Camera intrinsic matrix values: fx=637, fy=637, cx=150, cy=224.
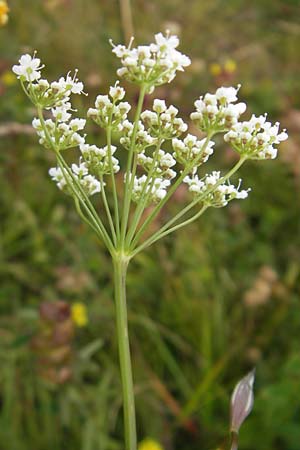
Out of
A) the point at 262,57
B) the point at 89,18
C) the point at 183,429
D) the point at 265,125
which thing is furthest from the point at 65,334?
the point at 262,57

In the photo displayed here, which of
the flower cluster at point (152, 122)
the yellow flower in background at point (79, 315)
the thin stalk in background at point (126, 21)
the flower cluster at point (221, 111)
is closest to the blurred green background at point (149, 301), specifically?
the yellow flower in background at point (79, 315)

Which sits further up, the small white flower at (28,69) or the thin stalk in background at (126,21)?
the thin stalk in background at (126,21)

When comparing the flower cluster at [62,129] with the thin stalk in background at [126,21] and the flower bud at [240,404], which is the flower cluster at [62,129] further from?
the thin stalk in background at [126,21]

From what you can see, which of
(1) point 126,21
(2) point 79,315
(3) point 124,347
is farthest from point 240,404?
(1) point 126,21

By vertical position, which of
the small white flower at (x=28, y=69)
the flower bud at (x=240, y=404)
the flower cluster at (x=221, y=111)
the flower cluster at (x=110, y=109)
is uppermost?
the small white flower at (x=28, y=69)

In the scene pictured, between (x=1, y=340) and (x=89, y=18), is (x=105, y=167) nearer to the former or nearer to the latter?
(x=1, y=340)

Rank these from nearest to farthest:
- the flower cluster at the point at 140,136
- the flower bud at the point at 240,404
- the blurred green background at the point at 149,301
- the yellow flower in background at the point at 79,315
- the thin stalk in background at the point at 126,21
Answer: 1. the flower bud at the point at 240,404
2. the flower cluster at the point at 140,136
3. the blurred green background at the point at 149,301
4. the yellow flower in background at the point at 79,315
5. the thin stalk in background at the point at 126,21

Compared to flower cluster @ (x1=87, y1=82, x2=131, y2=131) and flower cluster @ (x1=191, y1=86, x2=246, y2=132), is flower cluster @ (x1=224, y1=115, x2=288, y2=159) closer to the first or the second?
flower cluster @ (x1=191, y1=86, x2=246, y2=132)
